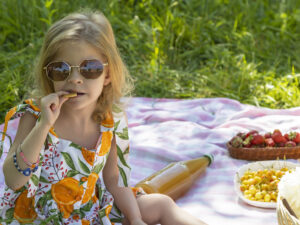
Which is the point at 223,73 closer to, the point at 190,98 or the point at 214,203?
the point at 190,98

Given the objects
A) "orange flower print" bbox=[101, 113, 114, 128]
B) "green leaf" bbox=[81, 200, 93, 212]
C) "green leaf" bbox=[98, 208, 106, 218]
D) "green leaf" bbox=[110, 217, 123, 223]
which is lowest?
"green leaf" bbox=[110, 217, 123, 223]

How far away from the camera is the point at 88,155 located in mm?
1857

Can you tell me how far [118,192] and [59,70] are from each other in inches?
21.5

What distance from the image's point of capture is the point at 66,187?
71.0 inches

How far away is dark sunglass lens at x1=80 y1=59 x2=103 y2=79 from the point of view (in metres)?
1.75

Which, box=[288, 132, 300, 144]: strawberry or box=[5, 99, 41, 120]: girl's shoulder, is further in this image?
box=[288, 132, 300, 144]: strawberry

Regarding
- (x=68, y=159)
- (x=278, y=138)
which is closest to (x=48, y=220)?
(x=68, y=159)

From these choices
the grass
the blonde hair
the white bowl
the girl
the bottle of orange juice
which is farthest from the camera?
the grass

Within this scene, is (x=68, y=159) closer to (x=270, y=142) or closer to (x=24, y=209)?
(x=24, y=209)

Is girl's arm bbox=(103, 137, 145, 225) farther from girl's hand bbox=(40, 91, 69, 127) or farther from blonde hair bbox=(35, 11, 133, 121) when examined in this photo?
girl's hand bbox=(40, 91, 69, 127)

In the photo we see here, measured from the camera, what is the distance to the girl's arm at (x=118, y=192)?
1.90 meters

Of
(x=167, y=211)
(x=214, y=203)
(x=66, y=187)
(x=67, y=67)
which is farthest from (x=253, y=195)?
(x=67, y=67)

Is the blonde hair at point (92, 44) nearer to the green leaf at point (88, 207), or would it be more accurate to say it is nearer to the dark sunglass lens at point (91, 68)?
the dark sunglass lens at point (91, 68)

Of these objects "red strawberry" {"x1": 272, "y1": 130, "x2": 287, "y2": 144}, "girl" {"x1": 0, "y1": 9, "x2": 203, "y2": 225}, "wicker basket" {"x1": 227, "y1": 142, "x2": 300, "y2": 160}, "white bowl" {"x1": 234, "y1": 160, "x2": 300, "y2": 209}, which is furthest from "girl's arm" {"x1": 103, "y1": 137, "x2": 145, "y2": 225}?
"red strawberry" {"x1": 272, "y1": 130, "x2": 287, "y2": 144}
